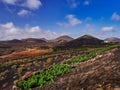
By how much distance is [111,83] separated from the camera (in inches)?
446

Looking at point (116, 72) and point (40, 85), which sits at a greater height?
point (116, 72)

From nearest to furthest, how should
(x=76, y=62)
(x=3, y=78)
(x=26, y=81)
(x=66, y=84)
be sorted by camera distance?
(x=66, y=84), (x=26, y=81), (x=76, y=62), (x=3, y=78)

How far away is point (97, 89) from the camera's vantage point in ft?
37.2

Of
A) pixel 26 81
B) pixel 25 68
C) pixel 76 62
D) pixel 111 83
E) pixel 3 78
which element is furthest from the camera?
pixel 25 68

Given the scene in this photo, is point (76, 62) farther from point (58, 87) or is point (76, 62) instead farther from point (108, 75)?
point (108, 75)

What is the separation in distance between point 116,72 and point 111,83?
1.36 m

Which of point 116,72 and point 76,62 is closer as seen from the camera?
point 116,72

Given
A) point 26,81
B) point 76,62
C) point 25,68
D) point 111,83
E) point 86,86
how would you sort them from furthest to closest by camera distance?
point 25,68, point 76,62, point 26,81, point 86,86, point 111,83

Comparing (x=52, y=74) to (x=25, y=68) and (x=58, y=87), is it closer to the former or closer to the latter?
(x=58, y=87)

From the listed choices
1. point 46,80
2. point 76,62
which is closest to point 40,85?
point 46,80

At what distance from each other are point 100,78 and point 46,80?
619 cm

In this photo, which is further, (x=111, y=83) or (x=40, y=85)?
(x=40, y=85)

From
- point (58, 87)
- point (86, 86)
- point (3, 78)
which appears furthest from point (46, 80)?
point (3, 78)

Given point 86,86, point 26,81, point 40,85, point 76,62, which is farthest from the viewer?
point 76,62
